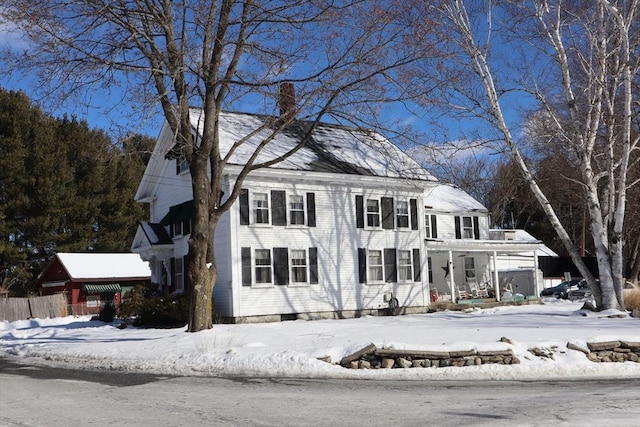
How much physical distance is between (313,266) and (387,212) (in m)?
4.60

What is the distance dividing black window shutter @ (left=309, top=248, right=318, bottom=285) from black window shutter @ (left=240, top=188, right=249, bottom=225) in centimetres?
317

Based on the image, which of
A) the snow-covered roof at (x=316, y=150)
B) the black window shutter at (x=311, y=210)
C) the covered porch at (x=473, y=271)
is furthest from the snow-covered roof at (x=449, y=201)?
the black window shutter at (x=311, y=210)

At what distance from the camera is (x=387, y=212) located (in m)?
30.1

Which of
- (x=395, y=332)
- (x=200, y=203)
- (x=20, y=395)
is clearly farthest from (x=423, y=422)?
(x=200, y=203)

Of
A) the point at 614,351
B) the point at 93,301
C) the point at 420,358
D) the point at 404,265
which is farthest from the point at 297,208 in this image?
the point at 93,301

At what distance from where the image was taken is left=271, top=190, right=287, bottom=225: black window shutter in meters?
26.9

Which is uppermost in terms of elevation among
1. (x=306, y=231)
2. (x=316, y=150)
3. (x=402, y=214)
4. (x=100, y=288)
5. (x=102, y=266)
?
(x=316, y=150)

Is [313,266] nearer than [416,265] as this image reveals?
Yes

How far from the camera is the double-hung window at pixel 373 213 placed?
97.0 ft

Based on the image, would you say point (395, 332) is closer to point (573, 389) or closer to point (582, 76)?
point (573, 389)

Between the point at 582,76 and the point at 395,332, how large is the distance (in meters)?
11.9

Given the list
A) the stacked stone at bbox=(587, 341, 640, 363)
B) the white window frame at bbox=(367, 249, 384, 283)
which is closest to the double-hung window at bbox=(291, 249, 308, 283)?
the white window frame at bbox=(367, 249, 384, 283)

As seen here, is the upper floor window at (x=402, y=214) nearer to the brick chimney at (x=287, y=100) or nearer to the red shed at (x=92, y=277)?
the brick chimney at (x=287, y=100)

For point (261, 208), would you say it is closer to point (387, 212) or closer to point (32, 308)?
point (387, 212)
